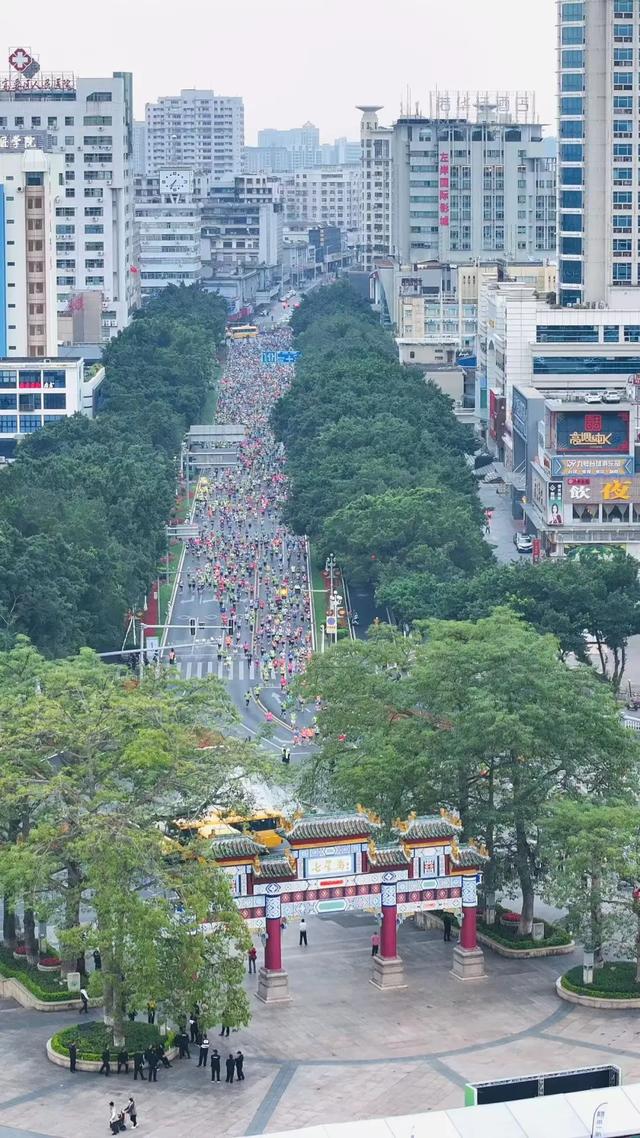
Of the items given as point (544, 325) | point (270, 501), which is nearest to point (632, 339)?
point (544, 325)

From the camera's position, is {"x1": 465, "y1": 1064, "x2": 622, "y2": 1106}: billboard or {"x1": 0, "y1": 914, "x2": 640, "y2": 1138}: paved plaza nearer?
{"x1": 465, "y1": 1064, "x2": 622, "y2": 1106}: billboard

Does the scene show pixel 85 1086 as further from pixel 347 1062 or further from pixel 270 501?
pixel 270 501

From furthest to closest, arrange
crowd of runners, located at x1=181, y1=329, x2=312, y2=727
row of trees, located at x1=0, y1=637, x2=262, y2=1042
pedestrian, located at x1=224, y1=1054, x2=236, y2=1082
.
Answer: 1. crowd of runners, located at x1=181, y1=329, x2=312, y2=727
2. row of trees, located at x1=0, y1=637, x2=262, y2=1042
3. pedestrian, located at x1=224, y1=1054, x2=236, y2=1082

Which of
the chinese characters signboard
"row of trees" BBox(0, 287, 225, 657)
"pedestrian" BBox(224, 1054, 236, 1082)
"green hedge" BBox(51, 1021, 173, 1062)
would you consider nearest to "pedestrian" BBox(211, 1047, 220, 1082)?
"pedestrian" BBox(224, 1054, 236, 1082)

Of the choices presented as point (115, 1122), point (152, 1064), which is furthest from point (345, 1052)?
point (115, 1122)

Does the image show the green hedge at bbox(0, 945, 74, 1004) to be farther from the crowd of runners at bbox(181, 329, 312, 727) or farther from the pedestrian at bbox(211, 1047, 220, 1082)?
the crowd of runners at bbox(181, 329, 312, 727)

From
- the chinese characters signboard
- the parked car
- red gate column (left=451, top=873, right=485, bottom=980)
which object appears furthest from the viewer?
the parked car

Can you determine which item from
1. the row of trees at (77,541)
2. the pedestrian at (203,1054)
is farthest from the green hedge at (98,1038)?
the row of trees at (77,541)

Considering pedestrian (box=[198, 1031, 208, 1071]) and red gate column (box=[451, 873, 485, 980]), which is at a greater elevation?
red gate column (box=[451, 873, 485, 980])
